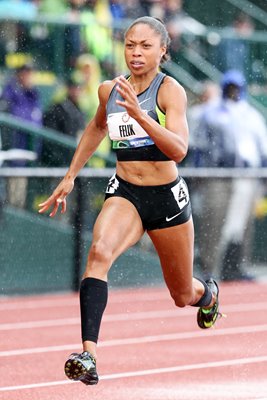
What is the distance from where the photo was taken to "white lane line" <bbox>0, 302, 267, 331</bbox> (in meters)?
10.8

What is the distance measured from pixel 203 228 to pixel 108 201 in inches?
266

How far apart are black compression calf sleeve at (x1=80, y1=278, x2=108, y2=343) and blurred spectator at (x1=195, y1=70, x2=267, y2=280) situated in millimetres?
7218

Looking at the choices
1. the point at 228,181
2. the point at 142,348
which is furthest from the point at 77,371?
the point at 228,181

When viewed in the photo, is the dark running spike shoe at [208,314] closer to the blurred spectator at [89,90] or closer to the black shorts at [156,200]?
the black shorts at [156,200]

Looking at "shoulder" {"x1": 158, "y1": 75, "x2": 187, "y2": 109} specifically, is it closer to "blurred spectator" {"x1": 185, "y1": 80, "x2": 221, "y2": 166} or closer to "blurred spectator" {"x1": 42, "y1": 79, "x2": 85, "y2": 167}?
"blurred spectator" {"x1": 42, "y1": 79, "x2": 85, "y2": 167}

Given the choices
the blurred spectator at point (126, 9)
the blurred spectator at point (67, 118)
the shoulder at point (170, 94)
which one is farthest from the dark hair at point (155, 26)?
the blurred spectator at point (126, 9)

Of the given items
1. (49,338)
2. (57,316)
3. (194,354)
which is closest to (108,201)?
(194,354)

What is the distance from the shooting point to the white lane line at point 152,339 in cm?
921

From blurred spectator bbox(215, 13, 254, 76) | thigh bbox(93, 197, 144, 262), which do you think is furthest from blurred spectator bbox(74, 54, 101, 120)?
thigh bbox(93, 197, 144, 262)

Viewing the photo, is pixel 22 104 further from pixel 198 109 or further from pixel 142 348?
pixel 142 348

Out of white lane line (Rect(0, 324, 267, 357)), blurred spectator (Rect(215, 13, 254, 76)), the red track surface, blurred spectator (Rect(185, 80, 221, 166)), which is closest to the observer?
the red track surface

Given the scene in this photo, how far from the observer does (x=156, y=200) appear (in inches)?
267

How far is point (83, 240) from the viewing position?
1289 cm

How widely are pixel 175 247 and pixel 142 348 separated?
2644 mm
